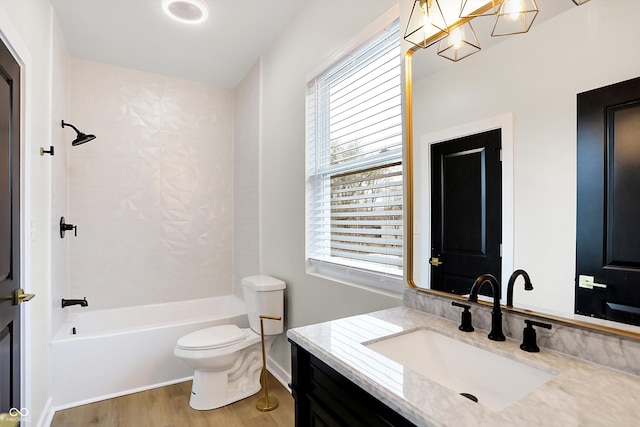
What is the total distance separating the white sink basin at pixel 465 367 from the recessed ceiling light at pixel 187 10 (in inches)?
92.5

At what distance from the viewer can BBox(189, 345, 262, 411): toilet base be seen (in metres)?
2.26

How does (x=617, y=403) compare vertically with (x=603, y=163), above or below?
below

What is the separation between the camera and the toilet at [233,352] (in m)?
2.21

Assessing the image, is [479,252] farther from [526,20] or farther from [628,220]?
[526,20]

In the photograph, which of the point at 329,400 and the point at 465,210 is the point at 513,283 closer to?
the point at 465,210

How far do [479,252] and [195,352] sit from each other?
6.11ft

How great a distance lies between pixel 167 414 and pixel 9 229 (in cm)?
151

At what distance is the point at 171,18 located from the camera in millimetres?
2391

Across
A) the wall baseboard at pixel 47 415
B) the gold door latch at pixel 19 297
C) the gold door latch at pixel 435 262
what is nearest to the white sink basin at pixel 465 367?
the gold door latch at pixel 435 262

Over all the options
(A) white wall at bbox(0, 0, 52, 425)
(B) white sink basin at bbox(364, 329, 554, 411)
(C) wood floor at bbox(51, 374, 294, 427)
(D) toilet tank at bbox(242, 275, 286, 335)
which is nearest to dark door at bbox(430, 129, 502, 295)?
(B) white sink basin at bbox(364, 329, 554, 411)

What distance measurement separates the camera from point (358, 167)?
1.89 metres

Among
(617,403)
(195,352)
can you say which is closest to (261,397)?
(195,352)

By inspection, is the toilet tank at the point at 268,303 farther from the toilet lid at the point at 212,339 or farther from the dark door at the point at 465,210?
the dark door at the point at 465,210

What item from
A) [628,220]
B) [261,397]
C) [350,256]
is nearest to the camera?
[628,220]
